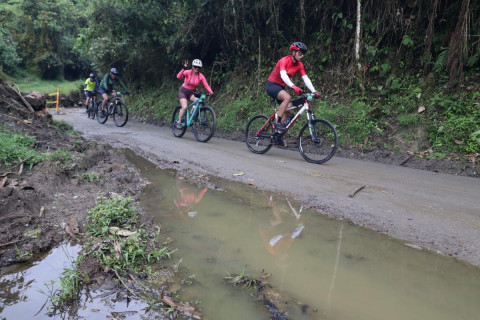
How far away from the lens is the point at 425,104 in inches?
321

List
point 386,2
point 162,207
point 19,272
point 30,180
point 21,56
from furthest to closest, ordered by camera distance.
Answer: point 21,56, point 386,2, point 30,180, point 162,207, point 19,272

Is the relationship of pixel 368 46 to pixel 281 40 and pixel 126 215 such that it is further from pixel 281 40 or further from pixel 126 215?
pixel 126 215

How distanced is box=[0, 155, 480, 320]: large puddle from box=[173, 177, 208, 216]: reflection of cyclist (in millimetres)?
220

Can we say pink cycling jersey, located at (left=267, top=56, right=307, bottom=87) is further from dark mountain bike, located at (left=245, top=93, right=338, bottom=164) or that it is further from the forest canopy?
the forest canopy

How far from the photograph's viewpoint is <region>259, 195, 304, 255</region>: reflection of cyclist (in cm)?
318

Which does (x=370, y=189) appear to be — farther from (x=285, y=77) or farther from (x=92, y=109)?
(x=92, y=109)

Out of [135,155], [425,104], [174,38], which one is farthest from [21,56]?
[425,104]

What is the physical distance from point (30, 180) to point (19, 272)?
2.07 meters

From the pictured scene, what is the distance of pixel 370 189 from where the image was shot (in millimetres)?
4922

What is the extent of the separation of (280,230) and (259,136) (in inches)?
183

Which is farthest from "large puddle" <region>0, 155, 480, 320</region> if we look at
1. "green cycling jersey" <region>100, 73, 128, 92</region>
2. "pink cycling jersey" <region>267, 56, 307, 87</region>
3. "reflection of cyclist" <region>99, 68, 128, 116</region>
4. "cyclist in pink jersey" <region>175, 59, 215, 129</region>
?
"green cycling jersey" <region>100, 73, 128, 92</region>

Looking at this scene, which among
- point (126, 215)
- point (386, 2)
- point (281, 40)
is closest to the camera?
point (126, 215)

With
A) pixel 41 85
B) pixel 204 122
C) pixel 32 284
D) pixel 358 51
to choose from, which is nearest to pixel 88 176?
pixel 32 284

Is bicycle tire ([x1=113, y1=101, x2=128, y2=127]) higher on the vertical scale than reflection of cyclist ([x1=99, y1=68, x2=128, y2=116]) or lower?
lower
